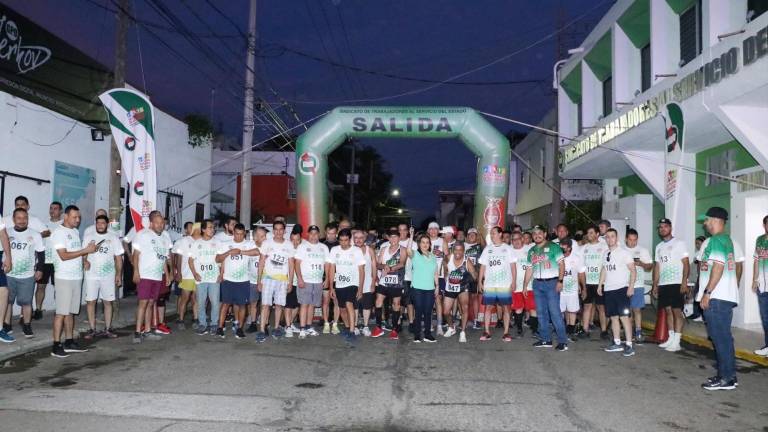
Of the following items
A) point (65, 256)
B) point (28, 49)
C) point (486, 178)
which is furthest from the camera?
point (486, 178)

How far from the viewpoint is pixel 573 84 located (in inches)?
778

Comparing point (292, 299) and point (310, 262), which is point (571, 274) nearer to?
point (310, 262)

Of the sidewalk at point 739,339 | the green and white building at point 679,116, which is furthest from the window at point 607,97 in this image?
the sidewalk at point 739,339

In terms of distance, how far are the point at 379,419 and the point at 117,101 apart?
8614 millimetres

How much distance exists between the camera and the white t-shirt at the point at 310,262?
388 inches

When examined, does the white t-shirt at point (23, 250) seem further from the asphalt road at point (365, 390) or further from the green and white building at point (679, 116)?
the green and white building at point (679, 116)

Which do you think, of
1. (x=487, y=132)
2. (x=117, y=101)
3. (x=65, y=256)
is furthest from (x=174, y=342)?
(x=487, y=132)

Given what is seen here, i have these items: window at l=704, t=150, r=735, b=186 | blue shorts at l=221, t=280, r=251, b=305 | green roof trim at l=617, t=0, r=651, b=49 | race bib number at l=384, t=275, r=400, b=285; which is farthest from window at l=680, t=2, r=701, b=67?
blue shorts at l=221, t=280, r=251, b=305

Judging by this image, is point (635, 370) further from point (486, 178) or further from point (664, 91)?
point (486, 178)

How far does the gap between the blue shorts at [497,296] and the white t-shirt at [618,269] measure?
1.54 metres

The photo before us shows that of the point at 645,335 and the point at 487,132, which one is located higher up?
the point at 487,132

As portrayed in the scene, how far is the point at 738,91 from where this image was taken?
9.28 meters

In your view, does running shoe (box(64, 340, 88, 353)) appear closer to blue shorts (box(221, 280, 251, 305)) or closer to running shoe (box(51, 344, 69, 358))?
running shoe (box(51, 344, 69, 358))

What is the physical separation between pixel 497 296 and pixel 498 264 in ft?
1.71
